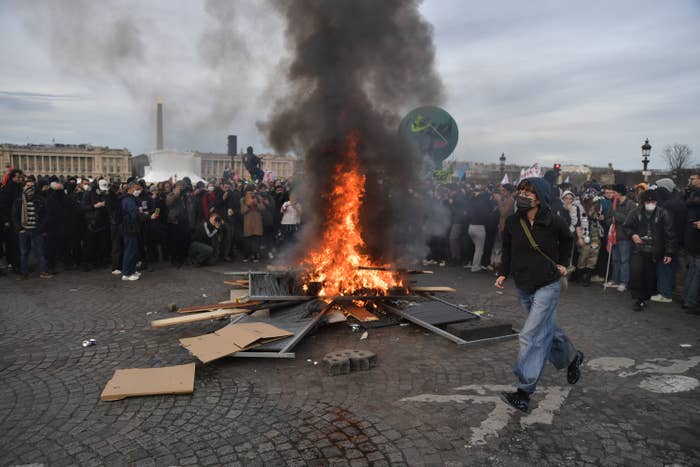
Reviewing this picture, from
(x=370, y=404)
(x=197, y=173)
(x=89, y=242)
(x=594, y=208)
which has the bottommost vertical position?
(x=370, y=404)

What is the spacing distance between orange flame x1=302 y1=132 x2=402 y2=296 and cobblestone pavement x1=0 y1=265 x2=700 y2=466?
4.52ft

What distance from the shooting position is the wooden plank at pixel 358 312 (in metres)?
7.07

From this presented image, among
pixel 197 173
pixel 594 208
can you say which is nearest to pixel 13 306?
pixel 594 208

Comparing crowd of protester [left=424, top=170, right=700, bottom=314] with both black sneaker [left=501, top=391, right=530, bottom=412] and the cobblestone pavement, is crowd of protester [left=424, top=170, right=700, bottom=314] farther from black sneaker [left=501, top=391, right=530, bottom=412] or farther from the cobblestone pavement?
black sneaker [left=501, top=391, right=530, bottom=412]

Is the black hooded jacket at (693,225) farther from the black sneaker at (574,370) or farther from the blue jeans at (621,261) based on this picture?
the black sneaker at (574,370)

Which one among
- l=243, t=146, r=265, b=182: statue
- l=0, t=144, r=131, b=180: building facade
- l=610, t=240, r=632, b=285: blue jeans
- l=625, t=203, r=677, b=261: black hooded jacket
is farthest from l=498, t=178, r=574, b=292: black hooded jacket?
l=0, t=144, r=131, b=180: building facade

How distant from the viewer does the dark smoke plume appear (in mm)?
8023

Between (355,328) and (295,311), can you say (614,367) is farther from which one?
(295,311)

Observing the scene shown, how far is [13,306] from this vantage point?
7871 millimetres

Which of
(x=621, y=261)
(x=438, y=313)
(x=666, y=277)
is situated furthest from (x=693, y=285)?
(x=438, y=313)

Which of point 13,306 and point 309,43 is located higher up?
point 309,43

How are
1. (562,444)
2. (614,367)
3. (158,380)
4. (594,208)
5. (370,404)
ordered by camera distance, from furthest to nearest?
(594,208) → (614,367) → (158,380) → (370,404) → (562,444)

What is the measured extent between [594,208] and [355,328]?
24.2 feet

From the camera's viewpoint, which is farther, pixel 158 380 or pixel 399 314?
pixel 399 314
